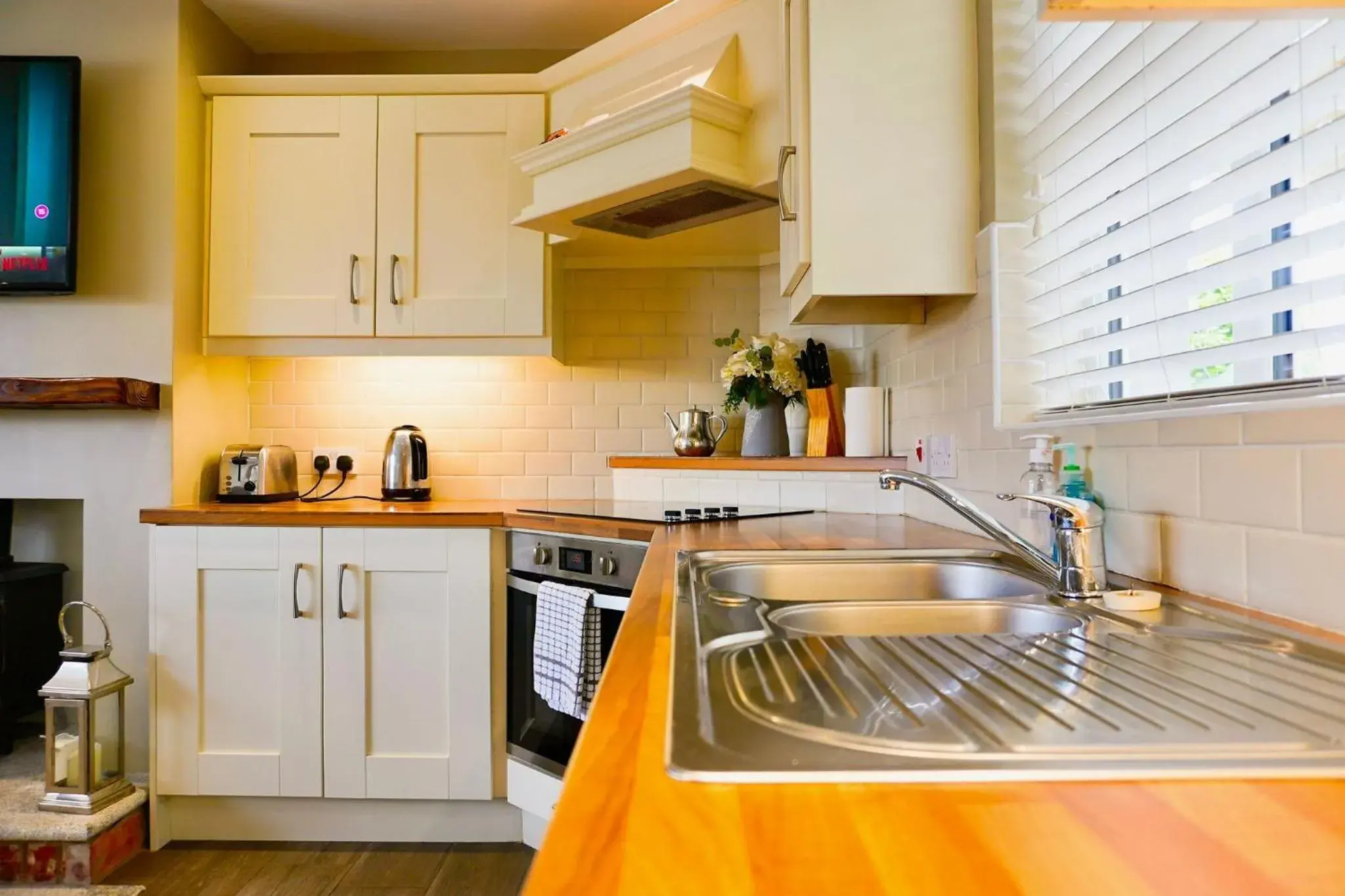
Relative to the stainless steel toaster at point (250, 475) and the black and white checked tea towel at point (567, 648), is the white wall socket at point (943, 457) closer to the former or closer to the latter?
the black and white checked tea towel at point (567, 648)

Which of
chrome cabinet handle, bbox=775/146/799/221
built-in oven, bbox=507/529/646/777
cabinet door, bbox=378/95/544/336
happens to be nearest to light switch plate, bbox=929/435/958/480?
chrome cabinet handle, bbox=775/146/799/221

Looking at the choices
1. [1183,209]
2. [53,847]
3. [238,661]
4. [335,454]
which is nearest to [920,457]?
[1183,209]

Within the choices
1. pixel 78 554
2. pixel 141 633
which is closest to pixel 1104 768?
pixel 141 633

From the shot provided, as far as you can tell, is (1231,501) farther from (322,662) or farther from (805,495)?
(322,662)

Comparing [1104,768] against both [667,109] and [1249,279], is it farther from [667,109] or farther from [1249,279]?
[667,109]

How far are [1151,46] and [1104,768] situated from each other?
3.39 feet

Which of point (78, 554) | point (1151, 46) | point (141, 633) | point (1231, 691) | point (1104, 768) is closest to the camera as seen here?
point (1104, 768)

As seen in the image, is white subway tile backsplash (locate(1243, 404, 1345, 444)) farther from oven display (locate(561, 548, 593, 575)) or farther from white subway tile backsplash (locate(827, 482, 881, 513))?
oven display (locate(561, 548, 593, 575))

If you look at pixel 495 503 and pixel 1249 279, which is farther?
pixel 495 503

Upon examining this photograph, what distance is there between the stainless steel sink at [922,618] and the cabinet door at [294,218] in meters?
2.12

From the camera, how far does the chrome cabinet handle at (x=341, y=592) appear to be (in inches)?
98.2

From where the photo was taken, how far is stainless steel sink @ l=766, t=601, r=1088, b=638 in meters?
1.04

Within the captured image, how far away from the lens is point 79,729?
7.74 ft

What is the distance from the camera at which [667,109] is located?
7.42ft
